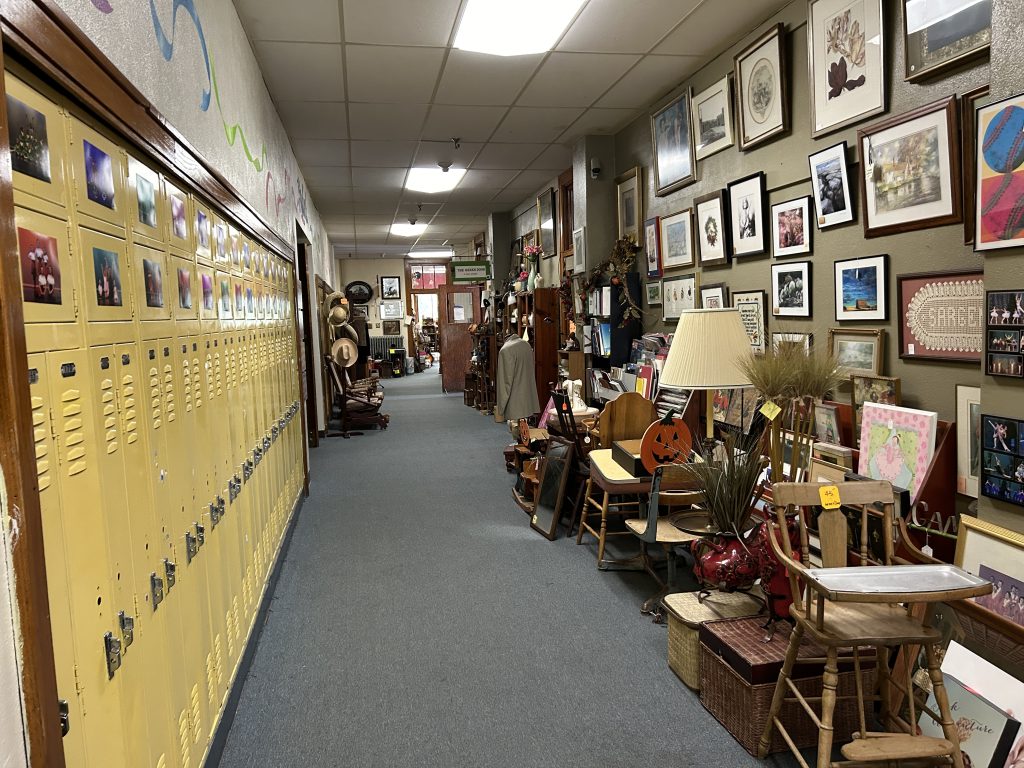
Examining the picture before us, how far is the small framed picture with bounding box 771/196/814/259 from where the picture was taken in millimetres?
3387

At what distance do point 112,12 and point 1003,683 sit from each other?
115 inches

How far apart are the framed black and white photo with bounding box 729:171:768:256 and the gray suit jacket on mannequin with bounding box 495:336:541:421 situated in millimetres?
2310

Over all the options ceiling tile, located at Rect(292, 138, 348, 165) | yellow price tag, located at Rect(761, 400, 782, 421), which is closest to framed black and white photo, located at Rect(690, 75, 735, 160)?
yellow price tag, located at Rect(761, 400, 782, 421)

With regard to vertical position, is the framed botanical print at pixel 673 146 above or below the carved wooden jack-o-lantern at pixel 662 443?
above

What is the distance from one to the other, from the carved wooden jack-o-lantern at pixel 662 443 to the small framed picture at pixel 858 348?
838 millimetres

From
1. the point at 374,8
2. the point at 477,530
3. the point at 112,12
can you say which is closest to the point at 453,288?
the point at 477,530

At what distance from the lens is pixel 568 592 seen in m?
3.56

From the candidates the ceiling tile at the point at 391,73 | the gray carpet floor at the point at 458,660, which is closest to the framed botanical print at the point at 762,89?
the ceiling tile at the point at 391,73

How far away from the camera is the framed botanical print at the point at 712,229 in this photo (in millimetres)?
4129

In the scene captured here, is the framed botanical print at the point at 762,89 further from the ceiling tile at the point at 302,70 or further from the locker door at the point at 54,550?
the locker door at the point at 54,550

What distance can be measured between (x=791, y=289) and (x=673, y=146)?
1757 mm

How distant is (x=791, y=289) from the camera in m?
3.52

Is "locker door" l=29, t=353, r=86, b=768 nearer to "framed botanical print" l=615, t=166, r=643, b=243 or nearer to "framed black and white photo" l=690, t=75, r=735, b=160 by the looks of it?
"framed black and white photo" l=690, t=75, r=735, b=160

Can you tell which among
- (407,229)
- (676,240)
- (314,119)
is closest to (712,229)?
(676,240)
